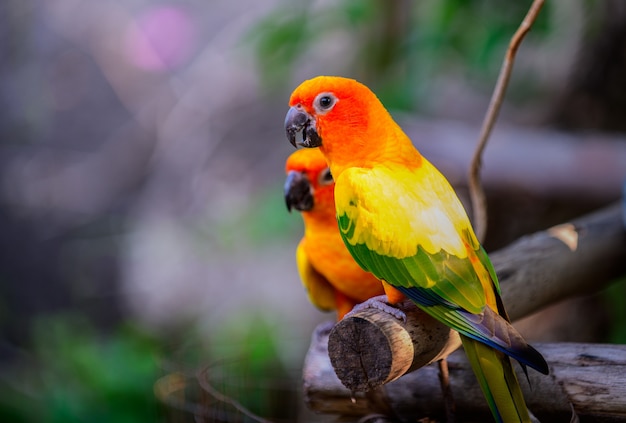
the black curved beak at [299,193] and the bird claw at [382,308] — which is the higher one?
the black curved beak at [299,193]

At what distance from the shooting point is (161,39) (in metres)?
4.61

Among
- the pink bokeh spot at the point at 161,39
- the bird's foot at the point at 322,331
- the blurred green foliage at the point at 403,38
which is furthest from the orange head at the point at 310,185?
the pink bokeh spot at the point at 161,39

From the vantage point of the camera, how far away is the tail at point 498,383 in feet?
3.36

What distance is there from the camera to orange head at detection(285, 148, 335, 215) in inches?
62.1

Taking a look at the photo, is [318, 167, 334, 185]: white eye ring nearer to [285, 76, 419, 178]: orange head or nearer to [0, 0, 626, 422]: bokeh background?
[285, 76, 419, 178]: orange head

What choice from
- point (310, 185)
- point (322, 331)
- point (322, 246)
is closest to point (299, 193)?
point (310, 185)

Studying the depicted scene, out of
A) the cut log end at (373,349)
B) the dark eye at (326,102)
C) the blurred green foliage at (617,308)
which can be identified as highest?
the dark eye at (326,102)

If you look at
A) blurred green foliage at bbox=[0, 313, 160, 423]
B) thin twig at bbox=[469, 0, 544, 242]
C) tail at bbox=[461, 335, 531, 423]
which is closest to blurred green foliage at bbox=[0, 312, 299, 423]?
blurred green foliage at bbox=[0, 313, 160, 423]

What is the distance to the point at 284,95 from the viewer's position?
4008 mm

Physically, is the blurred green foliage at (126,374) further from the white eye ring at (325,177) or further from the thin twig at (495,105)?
the thin twig at (495,105)

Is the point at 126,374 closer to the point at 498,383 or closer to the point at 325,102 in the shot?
the point at 325,102

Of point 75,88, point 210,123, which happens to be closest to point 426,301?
point 210,123

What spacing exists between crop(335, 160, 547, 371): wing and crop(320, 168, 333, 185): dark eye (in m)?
0.39

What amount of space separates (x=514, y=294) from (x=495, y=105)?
16.2 inches
